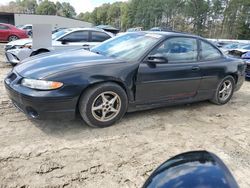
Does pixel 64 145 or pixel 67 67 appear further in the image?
pixel 67 67

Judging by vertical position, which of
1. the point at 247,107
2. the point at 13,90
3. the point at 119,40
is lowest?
the point at 247,107

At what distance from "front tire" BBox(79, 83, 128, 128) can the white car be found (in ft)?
13.3

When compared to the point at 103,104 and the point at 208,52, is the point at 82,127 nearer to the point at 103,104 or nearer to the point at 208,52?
the point at 103,104

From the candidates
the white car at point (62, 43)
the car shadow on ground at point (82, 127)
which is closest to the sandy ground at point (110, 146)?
the car shadow on ground at point (82, 127)

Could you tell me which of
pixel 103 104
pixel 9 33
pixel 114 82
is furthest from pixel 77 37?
pixel 9 33

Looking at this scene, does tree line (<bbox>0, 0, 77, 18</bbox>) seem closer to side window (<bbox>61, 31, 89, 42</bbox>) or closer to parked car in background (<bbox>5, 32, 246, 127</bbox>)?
side window (<bbox>61, 31, 89, 42</bbox>)

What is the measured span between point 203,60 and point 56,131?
286 centimetres

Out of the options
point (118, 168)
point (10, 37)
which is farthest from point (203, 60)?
point (10, 37)

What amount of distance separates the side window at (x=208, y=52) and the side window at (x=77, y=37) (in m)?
4.54

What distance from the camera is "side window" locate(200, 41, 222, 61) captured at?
16.1ft

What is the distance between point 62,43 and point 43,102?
197 inches

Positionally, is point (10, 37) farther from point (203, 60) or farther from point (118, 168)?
point (118, 168)

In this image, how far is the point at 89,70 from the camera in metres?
3.64

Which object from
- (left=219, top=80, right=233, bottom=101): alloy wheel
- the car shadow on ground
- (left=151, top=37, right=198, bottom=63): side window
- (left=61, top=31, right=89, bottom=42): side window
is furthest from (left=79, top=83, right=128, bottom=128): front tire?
(left=61, top=31, right=89, bottom=42): side window
